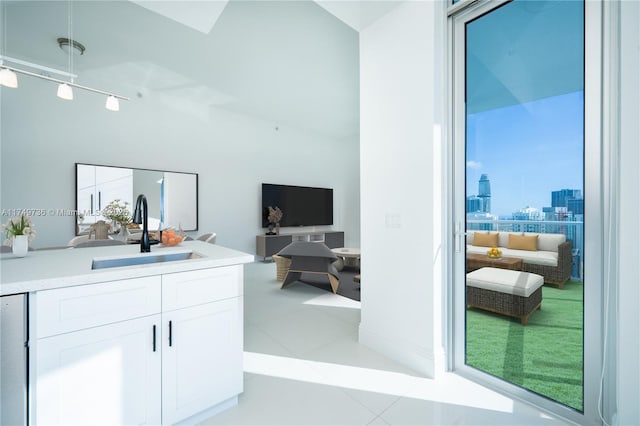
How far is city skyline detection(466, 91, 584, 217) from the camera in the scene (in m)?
1.50

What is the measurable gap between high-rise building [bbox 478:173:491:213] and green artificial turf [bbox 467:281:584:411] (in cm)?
58

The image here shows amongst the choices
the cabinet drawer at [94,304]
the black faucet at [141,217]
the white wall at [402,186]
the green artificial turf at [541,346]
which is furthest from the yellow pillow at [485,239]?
the black faucet at [141,217]

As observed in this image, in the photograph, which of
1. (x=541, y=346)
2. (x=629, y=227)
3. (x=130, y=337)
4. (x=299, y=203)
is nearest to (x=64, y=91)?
(x=130, y=337)

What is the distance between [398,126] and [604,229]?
4.42ft

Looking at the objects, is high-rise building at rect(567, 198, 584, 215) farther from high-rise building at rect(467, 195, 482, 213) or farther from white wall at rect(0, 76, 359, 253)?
white wall at rect(0, 76, 359, 253)

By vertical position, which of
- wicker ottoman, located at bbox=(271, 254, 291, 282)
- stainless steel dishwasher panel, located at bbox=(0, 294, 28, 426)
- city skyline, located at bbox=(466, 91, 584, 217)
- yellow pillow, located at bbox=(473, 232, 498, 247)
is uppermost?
city skyline, located at bbox=(466, 91, 584, 217)

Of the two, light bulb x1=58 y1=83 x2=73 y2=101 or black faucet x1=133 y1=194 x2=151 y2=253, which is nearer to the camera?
black faucet x1=133 y1=194 x2=151 y2=253

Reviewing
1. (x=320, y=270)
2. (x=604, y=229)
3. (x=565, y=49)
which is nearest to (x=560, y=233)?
(x=604, y=229)

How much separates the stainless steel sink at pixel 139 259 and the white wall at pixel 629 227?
2200 mm

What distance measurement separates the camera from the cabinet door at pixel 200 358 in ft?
4.40

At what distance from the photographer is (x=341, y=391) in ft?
5.72

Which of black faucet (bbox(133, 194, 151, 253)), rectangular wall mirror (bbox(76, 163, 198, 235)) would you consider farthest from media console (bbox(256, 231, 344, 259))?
black faucet (bbox(133, 194, 151, 253))

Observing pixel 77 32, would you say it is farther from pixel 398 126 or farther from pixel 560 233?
pixel 560 233

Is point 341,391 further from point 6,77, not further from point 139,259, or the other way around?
point 6,77
